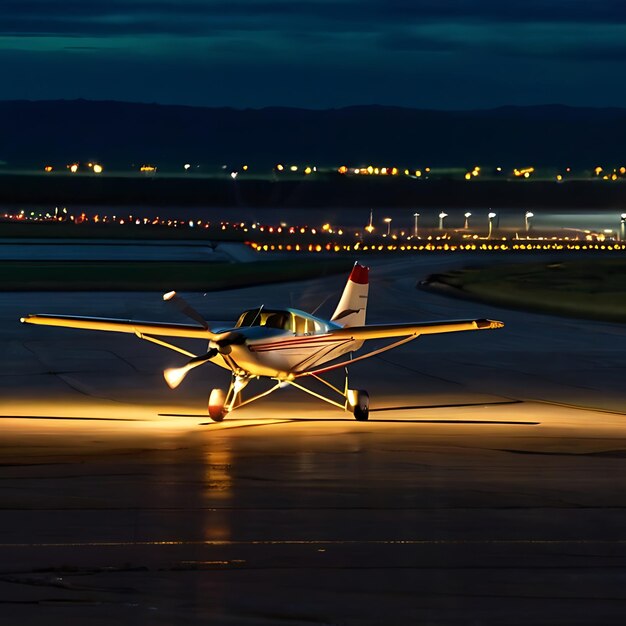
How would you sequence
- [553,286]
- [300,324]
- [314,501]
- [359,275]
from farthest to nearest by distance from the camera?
1. [553,286]
2. [359,275]
3. [300,324]
4. [314,501]

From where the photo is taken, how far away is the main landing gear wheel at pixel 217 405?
27047 millimetres

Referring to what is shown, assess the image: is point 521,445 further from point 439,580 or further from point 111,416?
point 439,580

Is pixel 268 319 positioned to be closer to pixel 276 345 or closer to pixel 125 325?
pixel 276 345

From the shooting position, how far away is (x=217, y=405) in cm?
2706

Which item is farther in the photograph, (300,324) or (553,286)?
(553,286)

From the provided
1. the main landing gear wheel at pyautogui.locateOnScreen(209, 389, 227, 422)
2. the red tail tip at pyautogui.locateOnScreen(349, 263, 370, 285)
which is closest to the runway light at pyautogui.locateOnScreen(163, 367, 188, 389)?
the main landing gear wheel at pyautogui.locateOnScreen(209, 389, 227, 422)

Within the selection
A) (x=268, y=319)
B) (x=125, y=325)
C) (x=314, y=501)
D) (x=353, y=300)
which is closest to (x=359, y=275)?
(x=353, y=300)

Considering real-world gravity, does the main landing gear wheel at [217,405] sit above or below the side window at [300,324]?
below

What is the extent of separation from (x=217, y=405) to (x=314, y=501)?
9043mm

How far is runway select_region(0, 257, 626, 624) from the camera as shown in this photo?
12852 millimetres

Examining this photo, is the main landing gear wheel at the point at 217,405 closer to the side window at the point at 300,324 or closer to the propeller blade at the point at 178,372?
the propeller blade at the point at 178,372

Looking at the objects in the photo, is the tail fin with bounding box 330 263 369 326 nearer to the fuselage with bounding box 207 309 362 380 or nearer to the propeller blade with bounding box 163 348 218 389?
the fuselage with bounding box 207 309 362 380

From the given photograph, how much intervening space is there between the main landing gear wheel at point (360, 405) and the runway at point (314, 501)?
37 centimetres

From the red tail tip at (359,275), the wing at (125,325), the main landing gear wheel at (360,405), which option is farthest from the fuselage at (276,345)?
the red tail tip at (359,275)
